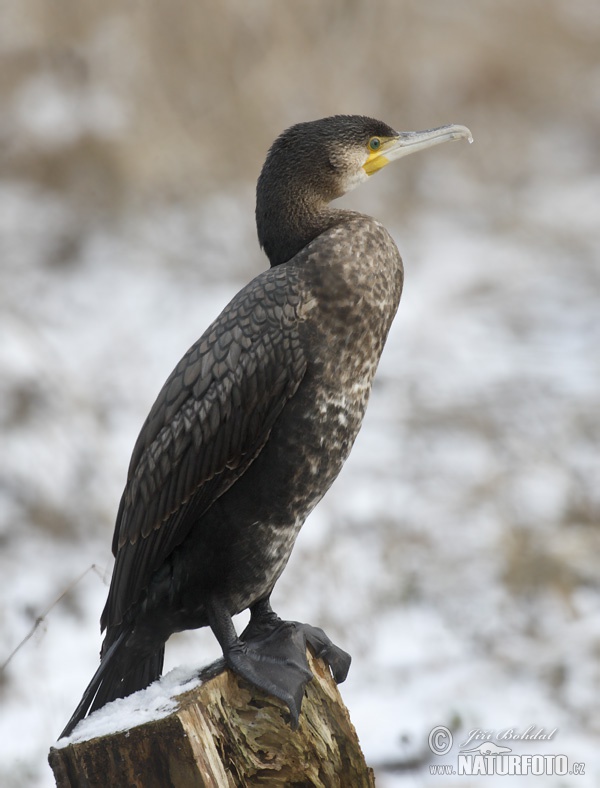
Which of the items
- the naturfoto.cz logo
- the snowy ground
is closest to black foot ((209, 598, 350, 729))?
the naturfoto.cz logo

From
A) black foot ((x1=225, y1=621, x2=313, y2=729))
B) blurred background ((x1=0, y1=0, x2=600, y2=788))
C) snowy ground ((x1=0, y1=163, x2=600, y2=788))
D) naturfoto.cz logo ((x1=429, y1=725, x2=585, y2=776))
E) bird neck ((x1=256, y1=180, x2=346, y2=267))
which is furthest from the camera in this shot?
blurred background ((x1=0, y1=0, x2=600, y2=788))

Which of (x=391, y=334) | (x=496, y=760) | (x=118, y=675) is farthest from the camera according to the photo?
(x=391, y=334)

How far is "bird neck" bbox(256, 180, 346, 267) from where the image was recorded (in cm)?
272

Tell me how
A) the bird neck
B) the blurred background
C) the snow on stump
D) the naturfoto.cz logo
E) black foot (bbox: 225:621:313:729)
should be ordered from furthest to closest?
the blurred background → the naturfoto.cz logo → the bird neck → black foot (bbox: 225:621:313:729) → the snow on stump

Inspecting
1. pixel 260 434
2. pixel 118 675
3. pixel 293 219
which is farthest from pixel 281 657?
pixel 293 219

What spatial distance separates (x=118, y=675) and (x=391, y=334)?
185 inches

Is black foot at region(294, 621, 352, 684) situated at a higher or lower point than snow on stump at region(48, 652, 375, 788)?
higher

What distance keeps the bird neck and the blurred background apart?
4.49ft

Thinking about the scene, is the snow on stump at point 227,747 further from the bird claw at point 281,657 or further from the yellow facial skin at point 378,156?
the yellow facial skin at point 378,156

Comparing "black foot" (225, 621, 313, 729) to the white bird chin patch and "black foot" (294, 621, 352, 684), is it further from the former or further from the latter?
the white bird chin patch

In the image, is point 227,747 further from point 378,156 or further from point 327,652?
point 378,156

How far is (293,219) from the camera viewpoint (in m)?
2.72

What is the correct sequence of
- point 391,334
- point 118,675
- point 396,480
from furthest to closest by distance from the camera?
point 391,334 → point 396,480 → point 118,675

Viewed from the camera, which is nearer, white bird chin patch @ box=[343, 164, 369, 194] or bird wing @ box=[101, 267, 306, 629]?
bird wing @ box=[101, 267, 306, 629]
